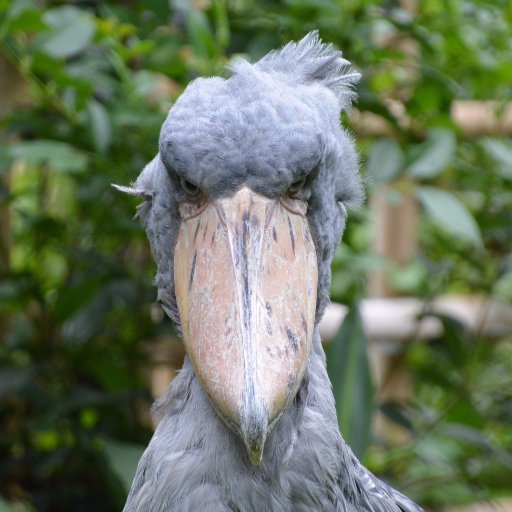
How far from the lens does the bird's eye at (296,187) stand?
1.24 meters

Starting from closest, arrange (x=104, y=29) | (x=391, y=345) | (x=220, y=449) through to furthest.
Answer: (x=220, y=449)
(x=104, y=29)
(x=391, y=345)

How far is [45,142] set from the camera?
2006 millimetres

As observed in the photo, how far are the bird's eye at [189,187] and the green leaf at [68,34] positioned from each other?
0.74m

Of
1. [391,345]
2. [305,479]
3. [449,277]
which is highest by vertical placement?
[305,479]

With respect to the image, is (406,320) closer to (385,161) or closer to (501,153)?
(501,153)

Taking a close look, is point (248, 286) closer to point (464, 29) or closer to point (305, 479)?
point (305, 479)

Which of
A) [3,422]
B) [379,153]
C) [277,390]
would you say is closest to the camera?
[277,390]

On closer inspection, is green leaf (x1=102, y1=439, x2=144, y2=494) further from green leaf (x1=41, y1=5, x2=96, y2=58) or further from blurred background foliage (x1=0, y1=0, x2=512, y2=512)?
green leaf (x1=41, y1=5, x2=96, y2=58)

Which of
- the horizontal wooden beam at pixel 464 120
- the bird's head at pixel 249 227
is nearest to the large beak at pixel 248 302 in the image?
the bird's head at pixel 249 227

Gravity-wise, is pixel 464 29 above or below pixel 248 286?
below

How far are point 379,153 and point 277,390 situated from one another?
1091 millimetres

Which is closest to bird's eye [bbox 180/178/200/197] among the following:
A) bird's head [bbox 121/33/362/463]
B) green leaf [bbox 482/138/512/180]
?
bird's head [bbox 121/33/362/463]

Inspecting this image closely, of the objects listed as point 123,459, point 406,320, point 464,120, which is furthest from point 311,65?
point 406,320

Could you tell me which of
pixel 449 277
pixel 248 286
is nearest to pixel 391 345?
pixel 449 277
